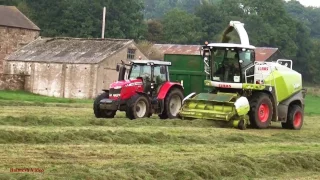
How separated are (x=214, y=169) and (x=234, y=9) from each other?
95.3 meters

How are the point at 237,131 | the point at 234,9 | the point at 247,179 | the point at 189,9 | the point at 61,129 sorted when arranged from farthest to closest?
1. the point at 189,9
2. the point at 234,9
3. the point at 237,131
4. the point at 61,129
5. the point at 247,179

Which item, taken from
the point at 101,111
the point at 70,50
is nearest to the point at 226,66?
the point at 101,111

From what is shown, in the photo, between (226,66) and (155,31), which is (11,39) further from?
(155,31)

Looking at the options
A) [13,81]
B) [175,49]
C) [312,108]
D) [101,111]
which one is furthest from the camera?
[175,49]

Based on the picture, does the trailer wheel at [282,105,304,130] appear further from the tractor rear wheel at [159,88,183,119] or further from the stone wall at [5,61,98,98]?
the stone wall at [5,61,98,98]

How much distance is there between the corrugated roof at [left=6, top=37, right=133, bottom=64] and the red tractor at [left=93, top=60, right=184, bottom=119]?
22.3 meters

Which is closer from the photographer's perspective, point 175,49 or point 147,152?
point 147,152

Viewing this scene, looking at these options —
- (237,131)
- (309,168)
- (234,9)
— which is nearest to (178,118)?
(237,131)

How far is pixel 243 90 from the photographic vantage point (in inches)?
951

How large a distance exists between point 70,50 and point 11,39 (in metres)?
9.36

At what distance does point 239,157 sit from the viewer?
14.1 m

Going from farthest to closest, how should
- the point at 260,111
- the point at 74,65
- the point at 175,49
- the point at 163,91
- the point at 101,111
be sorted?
the point at 175,49, the point at 74,65, the point at 101,111, the point at 163,91, the point at 260,111

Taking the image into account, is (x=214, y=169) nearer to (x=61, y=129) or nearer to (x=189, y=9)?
(x=61, y=129)

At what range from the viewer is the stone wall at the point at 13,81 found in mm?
48125
